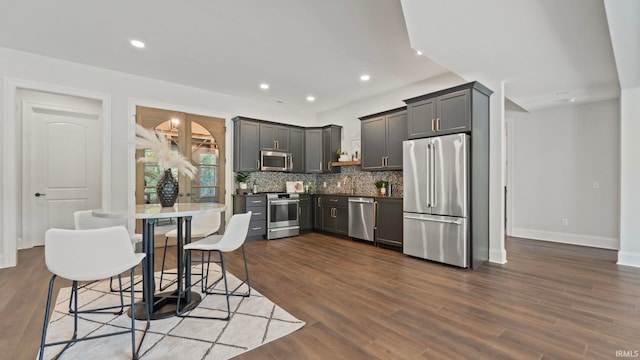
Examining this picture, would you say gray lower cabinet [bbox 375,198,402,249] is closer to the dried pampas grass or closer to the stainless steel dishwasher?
the stainless steel dishwasher

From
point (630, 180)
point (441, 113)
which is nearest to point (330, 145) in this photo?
point (441, 113)

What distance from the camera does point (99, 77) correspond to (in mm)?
4230

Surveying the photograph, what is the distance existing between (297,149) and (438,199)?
11.2 ft

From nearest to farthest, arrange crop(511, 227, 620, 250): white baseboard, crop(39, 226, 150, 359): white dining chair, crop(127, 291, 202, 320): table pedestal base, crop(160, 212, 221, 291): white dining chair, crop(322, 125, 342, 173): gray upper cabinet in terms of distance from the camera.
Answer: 1. crop(39, 226, 150, 359): white dining chair
2. crop(127, 291, 202, 320): table pedestal base
3. crop(160, 212, 221, 291): white dining chair
4. crop(511, 227, 620, 250): white baseboard
5. crop(322, 125, 342, 173): gray upper cabinet

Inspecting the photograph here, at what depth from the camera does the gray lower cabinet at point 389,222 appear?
4531mm

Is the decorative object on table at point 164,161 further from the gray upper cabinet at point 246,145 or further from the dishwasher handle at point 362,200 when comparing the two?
the dishwasher handle at point 362,200

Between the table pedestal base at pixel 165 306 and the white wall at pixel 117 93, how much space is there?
2326 millimetres

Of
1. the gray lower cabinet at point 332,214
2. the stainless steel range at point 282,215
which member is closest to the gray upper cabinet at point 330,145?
the gray lower cabinet at point 332,214

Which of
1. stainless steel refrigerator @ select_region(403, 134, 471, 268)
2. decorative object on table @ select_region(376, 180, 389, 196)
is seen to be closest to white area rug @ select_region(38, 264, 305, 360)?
stainless steel refrigerator @ select_region(403, 134, 471, 268)

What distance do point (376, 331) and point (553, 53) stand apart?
11.7 feet

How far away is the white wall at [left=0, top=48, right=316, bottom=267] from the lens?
366cm

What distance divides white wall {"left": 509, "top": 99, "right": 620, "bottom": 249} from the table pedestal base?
619cm

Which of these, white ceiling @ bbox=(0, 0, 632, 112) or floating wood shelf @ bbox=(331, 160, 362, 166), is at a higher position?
white ceiling @ bbox=(0, 0, 632, 112)

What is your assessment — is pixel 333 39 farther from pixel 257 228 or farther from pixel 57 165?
pixel 57 165
